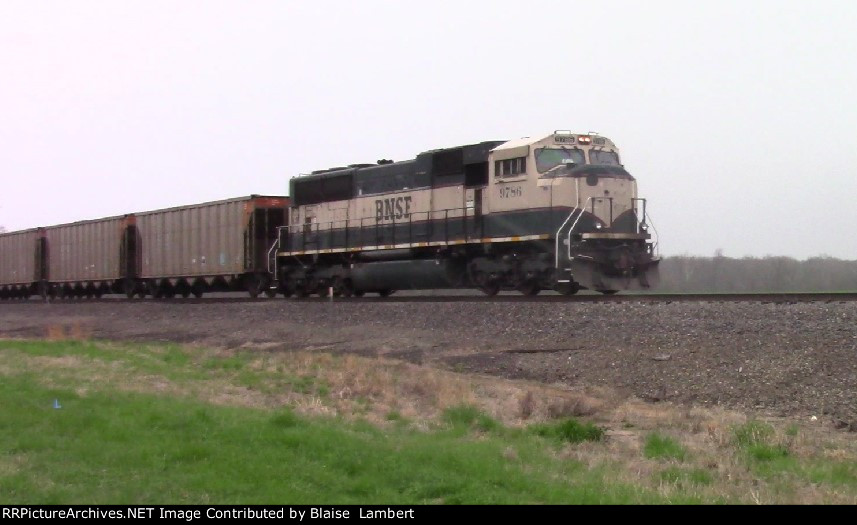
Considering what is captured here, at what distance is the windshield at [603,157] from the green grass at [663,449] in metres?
12.0

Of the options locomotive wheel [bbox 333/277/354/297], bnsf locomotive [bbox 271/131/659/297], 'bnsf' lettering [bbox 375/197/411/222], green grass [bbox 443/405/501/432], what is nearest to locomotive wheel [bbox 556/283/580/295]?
bnsf locomotive [bbox 271/131/659/297]

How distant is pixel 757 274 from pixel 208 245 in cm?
2234

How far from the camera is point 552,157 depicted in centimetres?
2050

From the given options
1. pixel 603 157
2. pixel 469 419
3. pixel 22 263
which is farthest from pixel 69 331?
pixel 469 419

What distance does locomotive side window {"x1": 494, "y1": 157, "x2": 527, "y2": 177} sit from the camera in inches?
814

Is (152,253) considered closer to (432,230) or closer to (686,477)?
(432,230)

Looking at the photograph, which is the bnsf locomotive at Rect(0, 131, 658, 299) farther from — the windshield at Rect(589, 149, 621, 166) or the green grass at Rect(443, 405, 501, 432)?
the green grass at Rect(443, 405, 501, 432)

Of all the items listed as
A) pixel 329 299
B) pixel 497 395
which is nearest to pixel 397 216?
pixel 329 299

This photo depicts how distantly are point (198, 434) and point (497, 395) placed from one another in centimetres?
485

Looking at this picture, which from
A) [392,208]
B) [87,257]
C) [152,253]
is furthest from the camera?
[87,257]

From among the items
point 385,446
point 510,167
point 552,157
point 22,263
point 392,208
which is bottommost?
point 385,446

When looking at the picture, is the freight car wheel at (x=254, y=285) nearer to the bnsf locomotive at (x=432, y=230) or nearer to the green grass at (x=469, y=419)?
the bnsf locomotive at (x=432, y=230)

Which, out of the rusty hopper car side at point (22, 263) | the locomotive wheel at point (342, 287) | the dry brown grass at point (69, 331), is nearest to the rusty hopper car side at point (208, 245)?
the locomotive wheel at point (342, 287)
